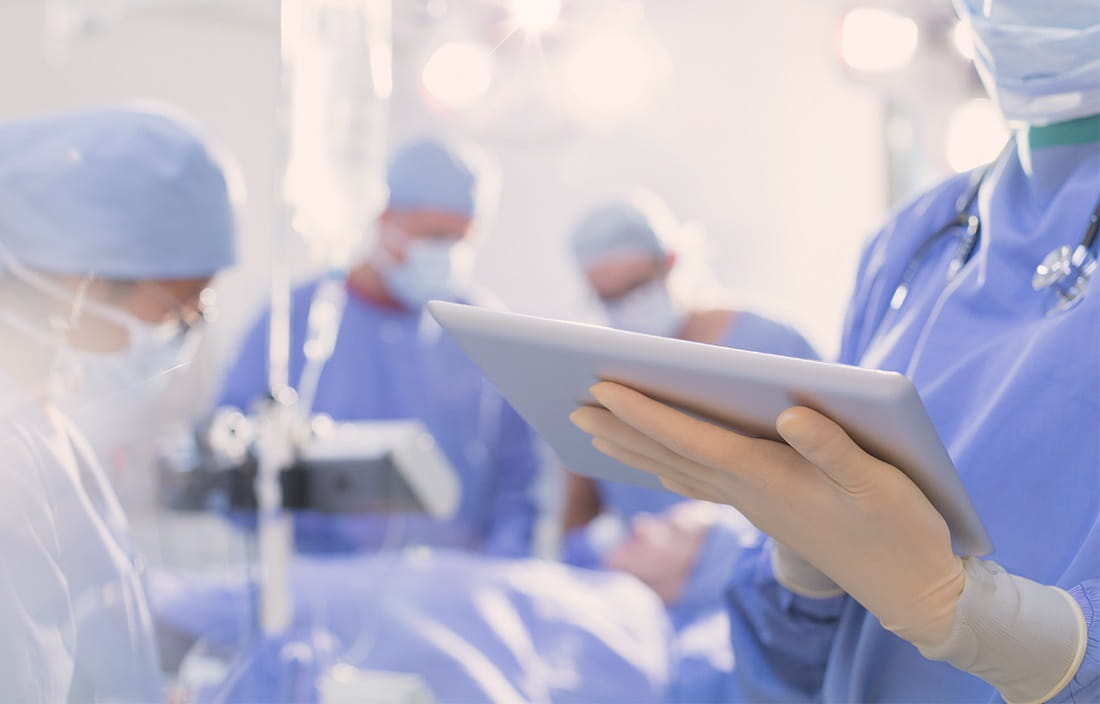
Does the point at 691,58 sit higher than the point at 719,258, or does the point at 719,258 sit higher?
the point at 691,58

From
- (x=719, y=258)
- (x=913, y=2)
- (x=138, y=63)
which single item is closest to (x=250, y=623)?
(x=138, y=63)

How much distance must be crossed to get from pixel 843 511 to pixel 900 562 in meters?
0.06

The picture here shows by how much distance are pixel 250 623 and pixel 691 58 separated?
3.55 m

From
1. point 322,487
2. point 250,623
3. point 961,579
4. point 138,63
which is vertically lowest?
point 250,623

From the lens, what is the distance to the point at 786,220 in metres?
4.31

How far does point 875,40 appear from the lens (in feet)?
10.6

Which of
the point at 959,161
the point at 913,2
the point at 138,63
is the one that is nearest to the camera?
the point at 138,63

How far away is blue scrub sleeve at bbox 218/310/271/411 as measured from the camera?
7.73 feet

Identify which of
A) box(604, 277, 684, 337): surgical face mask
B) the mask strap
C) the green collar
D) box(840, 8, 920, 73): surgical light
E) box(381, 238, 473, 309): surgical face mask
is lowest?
box(604, 277, 684, 337): surgical face mask

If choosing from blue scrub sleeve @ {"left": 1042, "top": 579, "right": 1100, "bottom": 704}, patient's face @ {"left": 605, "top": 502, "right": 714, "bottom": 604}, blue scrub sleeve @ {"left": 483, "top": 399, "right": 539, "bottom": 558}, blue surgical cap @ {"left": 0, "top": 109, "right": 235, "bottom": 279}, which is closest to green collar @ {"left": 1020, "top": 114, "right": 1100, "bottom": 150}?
blue scrub sleeve @ {"left": 1042, "top": 579, "right": 1100, "bottom": 704}

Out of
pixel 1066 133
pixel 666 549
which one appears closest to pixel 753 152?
pixel 666 549

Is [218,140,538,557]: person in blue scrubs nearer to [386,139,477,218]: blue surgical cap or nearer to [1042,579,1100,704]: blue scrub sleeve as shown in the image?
[386,139,477,218]: blue surgical cap

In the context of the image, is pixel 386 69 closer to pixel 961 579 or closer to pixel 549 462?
pixel 549 462

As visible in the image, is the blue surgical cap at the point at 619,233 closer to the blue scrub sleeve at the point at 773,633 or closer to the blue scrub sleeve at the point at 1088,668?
the blue scrub sleeve at the point at 773,633
